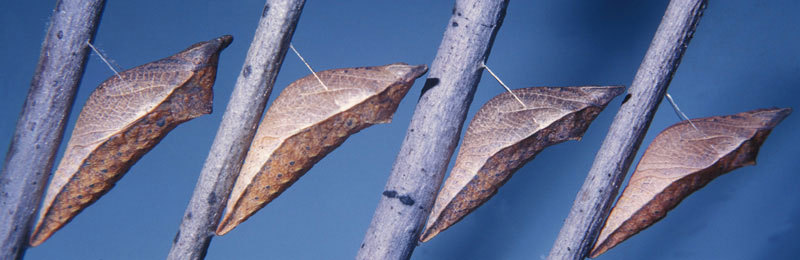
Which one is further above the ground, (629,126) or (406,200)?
(629,126)

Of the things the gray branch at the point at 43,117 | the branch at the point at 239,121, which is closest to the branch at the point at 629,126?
the branch at the point at 239,121

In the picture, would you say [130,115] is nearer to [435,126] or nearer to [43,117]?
[43,117]

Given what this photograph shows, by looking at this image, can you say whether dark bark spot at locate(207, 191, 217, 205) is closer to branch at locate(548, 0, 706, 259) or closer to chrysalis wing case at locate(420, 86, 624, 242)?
chrysalis wing case at locate(420, 86, 624, 242)

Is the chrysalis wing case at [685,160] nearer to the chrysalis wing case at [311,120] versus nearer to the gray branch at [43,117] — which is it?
the chrysalis wing case at [311,120]

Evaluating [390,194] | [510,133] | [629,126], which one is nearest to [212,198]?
[390,194]

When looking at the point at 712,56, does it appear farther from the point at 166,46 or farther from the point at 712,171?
the point at 166,46

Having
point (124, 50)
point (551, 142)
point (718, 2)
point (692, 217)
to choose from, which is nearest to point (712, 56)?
point (718, 2)
